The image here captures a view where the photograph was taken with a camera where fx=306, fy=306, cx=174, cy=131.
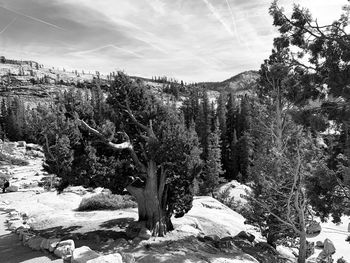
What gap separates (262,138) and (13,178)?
41.1 metres

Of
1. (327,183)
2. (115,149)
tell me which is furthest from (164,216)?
(327,183)

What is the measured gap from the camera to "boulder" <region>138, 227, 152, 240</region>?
13873mm

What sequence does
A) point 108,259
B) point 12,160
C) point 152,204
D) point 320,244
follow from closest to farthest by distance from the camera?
point 108,259, point 152,204, point 320,244, point 12,160

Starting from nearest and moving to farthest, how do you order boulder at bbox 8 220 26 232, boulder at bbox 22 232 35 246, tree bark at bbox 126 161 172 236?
boulder at bbox 22 232 35 246 < tree bark at bbox 126 161 172 236 < boulder at bbox 8 220 26 232

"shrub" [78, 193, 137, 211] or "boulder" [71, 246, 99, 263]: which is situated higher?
"boulder" [71, 246, 99, 263]

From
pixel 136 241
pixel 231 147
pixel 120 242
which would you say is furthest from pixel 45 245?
pixel 231 147

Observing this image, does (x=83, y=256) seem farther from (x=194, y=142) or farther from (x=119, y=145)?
(x=194, y=142)

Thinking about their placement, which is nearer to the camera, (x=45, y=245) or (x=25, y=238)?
(x=45, y=245)

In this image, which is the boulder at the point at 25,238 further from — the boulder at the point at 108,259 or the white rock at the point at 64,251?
the boulder at the point at 108,259

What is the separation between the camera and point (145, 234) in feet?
45.8

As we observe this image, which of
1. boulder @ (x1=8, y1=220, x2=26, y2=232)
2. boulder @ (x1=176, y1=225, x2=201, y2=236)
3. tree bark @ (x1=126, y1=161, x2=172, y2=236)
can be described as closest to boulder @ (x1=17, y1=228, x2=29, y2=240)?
boulder @ (x1=8, y1=220, x2=26, y2=232)

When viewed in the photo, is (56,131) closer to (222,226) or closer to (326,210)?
(326,210)

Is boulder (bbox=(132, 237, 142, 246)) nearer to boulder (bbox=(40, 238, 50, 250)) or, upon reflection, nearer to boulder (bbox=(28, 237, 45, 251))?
boulder (bbox=(40, 238, 50, 250))

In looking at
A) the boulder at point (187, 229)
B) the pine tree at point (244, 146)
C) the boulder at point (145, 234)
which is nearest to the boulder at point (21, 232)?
the boulder at point (145, 234)
